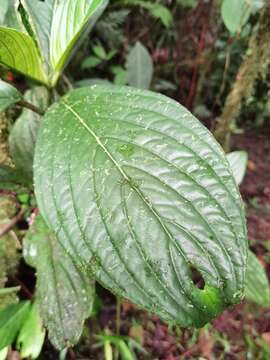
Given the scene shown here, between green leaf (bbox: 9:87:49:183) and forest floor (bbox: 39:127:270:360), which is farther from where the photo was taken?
forest floor (bbox: 39:127:270:360)

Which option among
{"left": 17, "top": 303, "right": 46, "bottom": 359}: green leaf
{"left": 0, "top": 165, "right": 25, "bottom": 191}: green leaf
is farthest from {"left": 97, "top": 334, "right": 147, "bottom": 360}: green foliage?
{"left": 0, "top": 165, "right": 25, "bottom": 191}: green leaf

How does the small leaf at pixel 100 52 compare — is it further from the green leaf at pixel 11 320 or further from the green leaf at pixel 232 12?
the green leaf at pixel 11 320

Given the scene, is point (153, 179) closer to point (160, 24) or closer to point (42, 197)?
point (42, 197)

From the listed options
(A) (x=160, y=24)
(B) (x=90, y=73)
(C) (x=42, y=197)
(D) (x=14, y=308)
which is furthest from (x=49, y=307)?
(A) (x=160, y=24)

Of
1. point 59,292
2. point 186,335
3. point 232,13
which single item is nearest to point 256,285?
point 186,335

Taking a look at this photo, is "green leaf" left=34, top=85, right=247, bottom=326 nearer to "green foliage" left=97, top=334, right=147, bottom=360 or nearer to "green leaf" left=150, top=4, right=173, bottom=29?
"green foliage" left=97, top=334, right=147, bottom=360

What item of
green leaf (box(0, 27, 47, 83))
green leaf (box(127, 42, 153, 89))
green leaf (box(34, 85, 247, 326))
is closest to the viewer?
green leaf (box(34, 85, 247, 326))

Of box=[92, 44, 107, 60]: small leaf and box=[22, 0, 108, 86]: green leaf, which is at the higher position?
box=[22, 0, 108, 86]: green leaf

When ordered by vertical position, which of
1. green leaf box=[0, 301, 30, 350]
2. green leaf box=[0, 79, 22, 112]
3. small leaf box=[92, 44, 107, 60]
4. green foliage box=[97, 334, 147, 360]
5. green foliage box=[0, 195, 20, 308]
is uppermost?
green leaf box=[0, 79, 22, 112]
